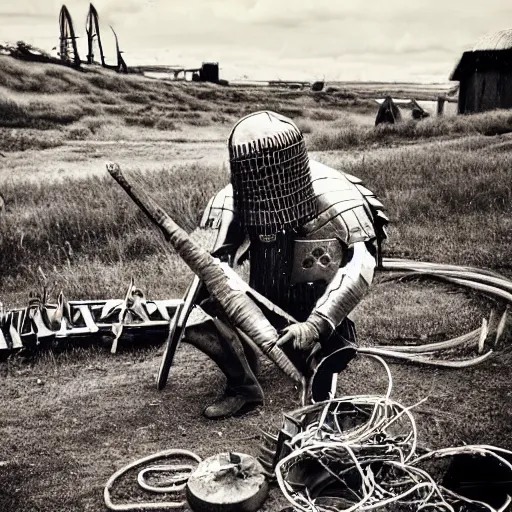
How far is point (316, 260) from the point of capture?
3.95 m

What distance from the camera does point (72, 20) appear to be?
15.9 feet

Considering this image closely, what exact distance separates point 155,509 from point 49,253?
101 inches

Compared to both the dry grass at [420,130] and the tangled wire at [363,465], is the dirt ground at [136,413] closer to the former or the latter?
the tangled wire at [363,465]

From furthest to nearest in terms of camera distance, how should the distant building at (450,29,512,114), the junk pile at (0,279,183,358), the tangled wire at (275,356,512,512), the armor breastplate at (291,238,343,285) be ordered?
the distant building at (450,29,512,114), the junk pile at (0,279,183,358), the armor breastplate at (291,238,343,285), the tangled wire at (275,356,512,512)

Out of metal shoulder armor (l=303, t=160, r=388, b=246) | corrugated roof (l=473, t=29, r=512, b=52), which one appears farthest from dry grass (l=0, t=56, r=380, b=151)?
metal shoulder armor (l=303, t=160, r=388, b=246)

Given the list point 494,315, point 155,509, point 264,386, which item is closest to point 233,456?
point 155,509

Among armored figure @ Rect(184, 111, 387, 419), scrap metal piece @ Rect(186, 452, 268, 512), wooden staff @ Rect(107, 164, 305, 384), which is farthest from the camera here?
armored figure @ Rect(184, 111, 387, 419)

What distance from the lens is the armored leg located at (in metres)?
4.14

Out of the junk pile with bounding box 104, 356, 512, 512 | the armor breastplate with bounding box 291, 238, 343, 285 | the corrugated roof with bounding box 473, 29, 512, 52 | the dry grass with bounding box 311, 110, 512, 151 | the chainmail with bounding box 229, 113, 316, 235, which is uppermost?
the corrugated roof with bounding box 473, 29, 512, 52

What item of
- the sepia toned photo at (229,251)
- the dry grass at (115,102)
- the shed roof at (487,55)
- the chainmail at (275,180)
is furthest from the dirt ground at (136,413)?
the shed roof at (487,55)

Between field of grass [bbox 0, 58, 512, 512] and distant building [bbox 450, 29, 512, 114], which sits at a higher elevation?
distant building [bbox 450, 29, 512, 114]

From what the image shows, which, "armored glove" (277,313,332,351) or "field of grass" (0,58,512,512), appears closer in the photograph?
"armored glove" (277,313,332,351)

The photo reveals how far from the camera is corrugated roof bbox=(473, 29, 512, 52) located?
5039 millimetres

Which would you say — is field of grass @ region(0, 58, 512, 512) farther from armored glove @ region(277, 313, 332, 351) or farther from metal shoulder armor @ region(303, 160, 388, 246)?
metal shoulder armor @ region(303, 160, 388, 246)
